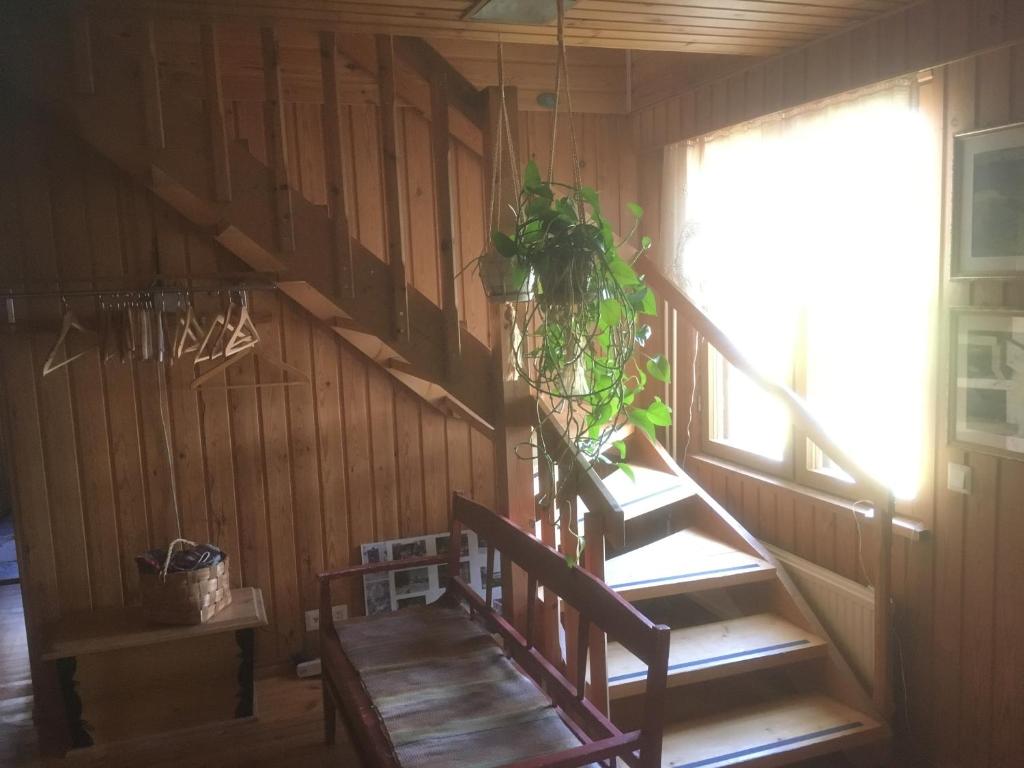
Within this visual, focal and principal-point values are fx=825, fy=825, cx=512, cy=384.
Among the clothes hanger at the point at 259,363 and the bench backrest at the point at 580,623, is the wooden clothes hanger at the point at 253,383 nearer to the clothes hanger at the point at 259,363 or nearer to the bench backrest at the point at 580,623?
the clothes hanger at the point at 259,363

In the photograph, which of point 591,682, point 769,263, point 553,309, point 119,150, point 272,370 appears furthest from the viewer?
point 272,370

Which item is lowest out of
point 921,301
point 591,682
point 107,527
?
point 591,682

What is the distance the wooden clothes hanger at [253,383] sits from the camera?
3326 millimetres

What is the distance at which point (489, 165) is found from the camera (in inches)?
103

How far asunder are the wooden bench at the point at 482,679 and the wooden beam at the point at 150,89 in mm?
1553

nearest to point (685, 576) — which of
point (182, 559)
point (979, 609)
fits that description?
point (979, 609)

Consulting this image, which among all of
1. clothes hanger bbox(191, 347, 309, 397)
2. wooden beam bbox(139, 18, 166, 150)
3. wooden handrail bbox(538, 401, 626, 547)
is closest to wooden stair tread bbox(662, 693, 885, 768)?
wooden handrail bbox(538, 401, 626, 547)

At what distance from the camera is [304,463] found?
3.61 metres

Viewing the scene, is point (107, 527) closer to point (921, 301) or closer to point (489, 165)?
point (489, 165)

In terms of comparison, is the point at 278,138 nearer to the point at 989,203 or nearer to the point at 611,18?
the point at 611,18

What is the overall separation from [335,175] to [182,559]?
1.64 metres

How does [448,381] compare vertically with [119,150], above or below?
below

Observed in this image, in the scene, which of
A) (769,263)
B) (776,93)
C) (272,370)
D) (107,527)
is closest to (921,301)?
(769,263)

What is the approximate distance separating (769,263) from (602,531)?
4.82 feet
